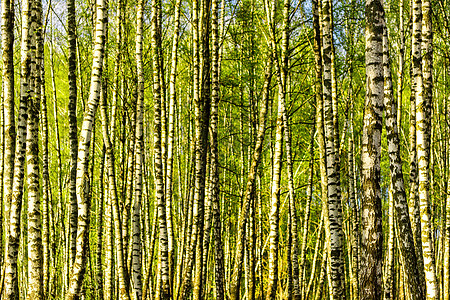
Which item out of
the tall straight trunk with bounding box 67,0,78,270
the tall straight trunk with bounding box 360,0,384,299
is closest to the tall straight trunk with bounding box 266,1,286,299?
the tall straight trunk with bounding box 360,0,384,299

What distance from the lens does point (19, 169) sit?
20.4ft

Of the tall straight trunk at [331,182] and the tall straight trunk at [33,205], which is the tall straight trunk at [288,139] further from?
the tall straight trunk at [33,205]

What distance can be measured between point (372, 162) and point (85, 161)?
312 cm

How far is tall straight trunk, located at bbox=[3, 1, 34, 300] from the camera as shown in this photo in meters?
6.08

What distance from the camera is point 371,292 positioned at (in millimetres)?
4852

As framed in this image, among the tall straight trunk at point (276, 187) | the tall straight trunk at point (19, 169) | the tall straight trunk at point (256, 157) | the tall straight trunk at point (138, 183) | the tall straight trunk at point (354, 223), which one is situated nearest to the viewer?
the tall straight trunk at point (19, 169)

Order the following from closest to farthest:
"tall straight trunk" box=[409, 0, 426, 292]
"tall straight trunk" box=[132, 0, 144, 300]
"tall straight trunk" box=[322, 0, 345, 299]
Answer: "tall straight trunk" box=[322, 0, 345, 299] → "tall straight trunk" box=[409, 0, 426, 292] → "tall straight trunk" box=[132, 0, 144, 300]

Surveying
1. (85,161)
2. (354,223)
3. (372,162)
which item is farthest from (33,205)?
(354,223)

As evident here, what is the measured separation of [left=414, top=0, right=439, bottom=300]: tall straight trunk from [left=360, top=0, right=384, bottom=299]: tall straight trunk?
130cm

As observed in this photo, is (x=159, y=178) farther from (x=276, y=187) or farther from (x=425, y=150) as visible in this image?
(x=425, y=150)

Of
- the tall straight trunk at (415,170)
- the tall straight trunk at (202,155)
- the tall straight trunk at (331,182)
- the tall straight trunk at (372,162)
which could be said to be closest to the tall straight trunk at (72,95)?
the tall straight trunk at (202,155)

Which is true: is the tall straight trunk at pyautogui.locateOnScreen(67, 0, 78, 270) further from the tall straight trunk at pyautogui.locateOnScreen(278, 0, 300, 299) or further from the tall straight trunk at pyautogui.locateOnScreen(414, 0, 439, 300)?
the tall straight trunk at pyautogui.locateOnScreen(414, 0, 439, 300)

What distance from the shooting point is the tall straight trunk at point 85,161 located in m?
5.54

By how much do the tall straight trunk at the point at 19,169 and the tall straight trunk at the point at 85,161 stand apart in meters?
1.03
